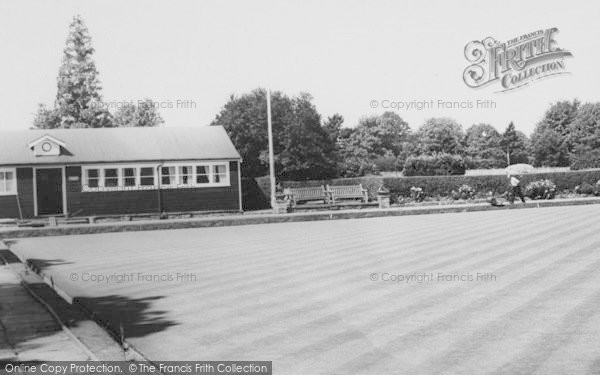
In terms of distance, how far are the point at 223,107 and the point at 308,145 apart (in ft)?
35.4

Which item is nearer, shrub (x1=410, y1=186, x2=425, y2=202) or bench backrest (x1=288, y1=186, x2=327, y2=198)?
bench backrest (x1=288, y1=186, x2=327, y2=198)

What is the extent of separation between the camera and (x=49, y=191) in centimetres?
3291

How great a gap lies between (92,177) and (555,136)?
7046cm

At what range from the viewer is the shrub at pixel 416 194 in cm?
3253

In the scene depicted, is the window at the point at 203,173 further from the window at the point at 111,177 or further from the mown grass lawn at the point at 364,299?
the mown grass lawn at the point at 364,299

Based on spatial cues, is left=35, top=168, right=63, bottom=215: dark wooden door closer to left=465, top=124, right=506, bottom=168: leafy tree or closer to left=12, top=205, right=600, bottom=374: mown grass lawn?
left=12, top=205, right=600, bottom=374: mown grass lawn

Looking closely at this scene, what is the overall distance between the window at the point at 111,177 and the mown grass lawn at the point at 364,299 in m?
17.8

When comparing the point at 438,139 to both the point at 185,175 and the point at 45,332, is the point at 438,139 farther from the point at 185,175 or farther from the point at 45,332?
the point at 45,332

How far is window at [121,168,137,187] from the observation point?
34094mm

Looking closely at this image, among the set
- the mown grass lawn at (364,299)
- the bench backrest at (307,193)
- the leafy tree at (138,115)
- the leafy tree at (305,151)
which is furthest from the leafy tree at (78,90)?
the mown grass lawn at (364,299)

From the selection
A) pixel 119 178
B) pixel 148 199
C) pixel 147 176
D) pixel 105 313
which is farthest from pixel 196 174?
pixel 105 313

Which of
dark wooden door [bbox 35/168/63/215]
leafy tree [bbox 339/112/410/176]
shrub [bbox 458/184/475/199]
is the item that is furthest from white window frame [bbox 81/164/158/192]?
leafy tree [bbox 339/112/410/176]

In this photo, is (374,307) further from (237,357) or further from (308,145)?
(308,145)

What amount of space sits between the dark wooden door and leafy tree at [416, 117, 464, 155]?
71.2 meters
